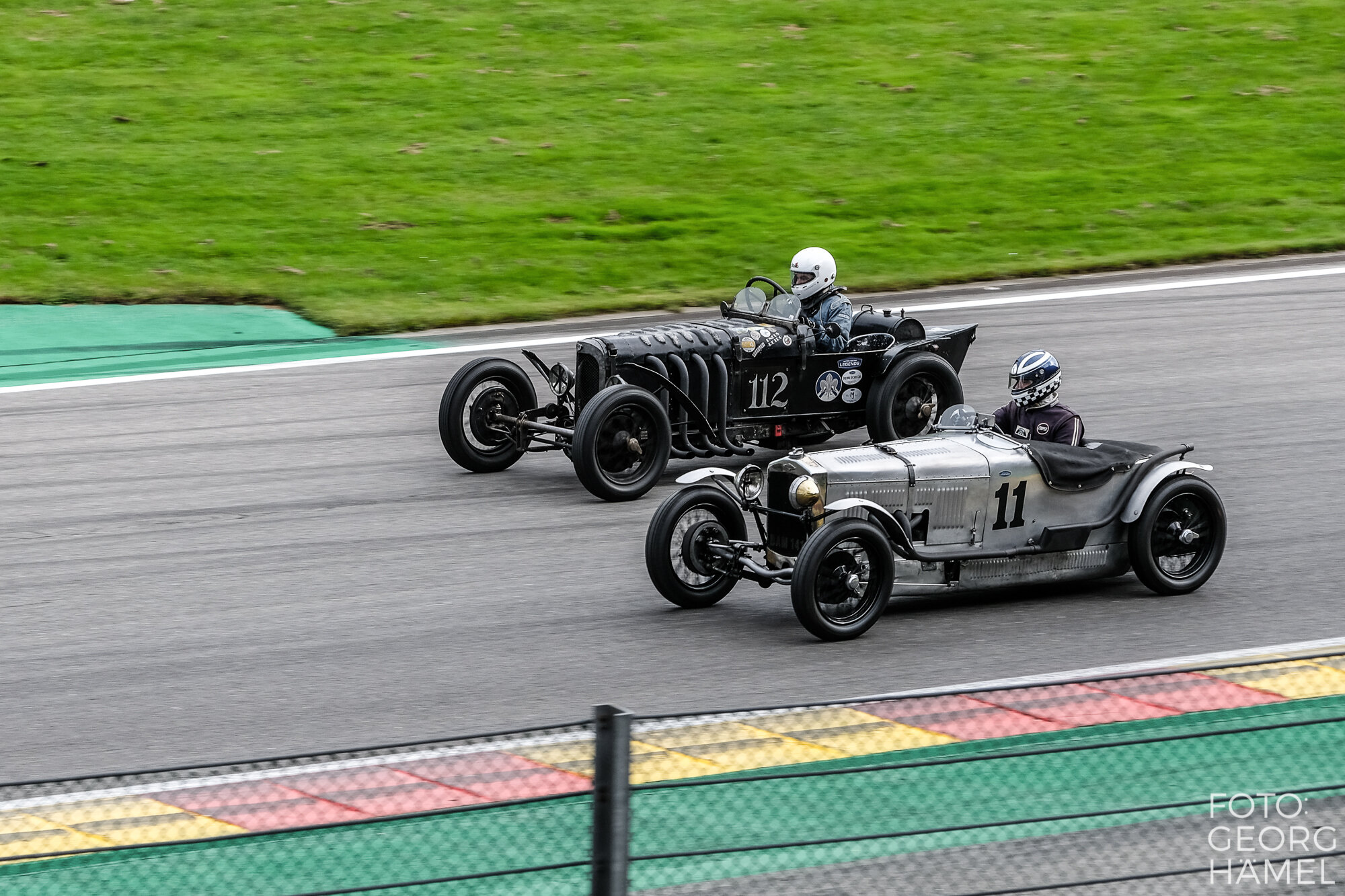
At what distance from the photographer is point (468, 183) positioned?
21266 millimetres

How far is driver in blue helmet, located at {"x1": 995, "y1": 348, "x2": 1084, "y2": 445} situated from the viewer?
9352 millimetres

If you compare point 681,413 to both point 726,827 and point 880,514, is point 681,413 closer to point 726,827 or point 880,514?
point 880,514

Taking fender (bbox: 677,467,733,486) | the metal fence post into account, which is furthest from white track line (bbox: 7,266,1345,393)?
the metal fence post

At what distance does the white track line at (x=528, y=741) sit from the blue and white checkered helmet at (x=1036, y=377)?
175 centimetres

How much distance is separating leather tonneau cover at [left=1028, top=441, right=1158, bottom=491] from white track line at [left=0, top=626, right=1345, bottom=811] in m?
1.16

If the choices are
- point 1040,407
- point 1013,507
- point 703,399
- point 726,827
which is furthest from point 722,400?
point 726,827

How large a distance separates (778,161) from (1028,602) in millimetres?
14194

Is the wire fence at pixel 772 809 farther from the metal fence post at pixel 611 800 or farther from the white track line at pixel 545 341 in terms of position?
the white track line at pixel 545 341

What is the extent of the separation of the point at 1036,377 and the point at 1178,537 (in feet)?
3.77

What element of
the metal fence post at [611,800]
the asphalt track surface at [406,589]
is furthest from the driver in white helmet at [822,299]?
the metal fence post at [611,800]

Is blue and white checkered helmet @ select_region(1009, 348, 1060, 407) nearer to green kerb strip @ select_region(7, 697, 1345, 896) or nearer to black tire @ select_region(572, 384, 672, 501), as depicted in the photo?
black tire @ select_region(572, 384, 672, 501)

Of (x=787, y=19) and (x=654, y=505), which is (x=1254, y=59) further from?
(x=654, y=505)

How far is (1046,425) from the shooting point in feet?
31.0

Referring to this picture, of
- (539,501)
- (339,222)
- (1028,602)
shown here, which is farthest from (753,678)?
(339,222)
